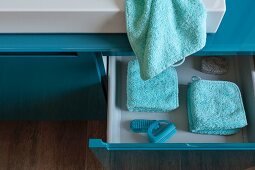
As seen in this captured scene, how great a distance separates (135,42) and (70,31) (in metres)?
0.14

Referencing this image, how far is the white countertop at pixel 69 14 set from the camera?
64 centimetres

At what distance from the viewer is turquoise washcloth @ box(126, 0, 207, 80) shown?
0.63 metres

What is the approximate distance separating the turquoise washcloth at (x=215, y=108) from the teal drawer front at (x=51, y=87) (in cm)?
25

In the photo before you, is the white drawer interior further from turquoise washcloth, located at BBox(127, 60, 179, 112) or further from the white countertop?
the white countertop

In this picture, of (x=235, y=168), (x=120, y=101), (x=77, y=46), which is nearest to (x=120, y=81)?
(x=120, y=101)

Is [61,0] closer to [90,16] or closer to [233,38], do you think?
[90,16]

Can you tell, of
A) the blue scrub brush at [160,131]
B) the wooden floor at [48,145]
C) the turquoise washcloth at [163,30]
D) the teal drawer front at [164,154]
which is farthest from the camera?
the wooden floor at [48,145]

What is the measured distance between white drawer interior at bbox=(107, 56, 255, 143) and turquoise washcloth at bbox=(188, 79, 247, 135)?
0.08 feet

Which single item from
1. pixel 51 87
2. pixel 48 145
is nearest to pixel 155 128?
pixel 51 87

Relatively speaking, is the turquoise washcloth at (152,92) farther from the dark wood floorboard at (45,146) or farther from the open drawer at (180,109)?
the dark wood floorboard at (45,146)

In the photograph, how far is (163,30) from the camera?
2.09 ft

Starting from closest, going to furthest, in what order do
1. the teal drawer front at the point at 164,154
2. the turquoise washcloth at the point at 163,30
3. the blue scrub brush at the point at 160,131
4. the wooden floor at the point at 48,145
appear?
the turquoise washcloth at the point at 163,30 < the teal drawer front at the point at 164,154 < the blue scrub brush at the point at 160,131 < the wooden floor at the point at 48,145

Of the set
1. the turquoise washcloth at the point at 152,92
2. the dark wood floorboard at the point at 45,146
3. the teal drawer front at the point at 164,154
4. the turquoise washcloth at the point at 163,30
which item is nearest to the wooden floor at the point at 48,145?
the dark wood floorboard at the point at 45,146

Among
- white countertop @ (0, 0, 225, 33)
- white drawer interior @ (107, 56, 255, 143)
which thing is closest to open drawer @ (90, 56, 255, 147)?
white drawer interior @ (107, 56, 255, 143)
